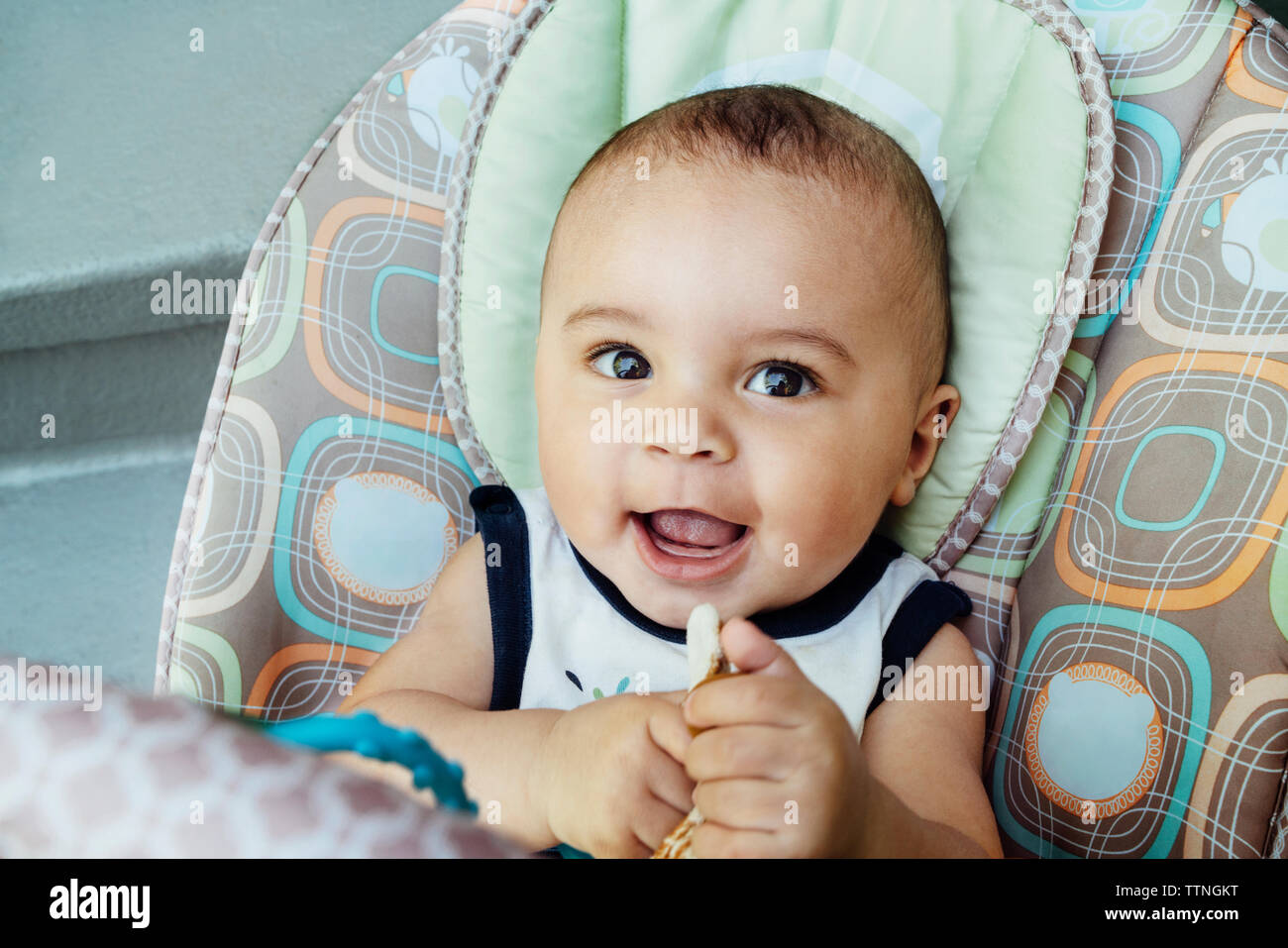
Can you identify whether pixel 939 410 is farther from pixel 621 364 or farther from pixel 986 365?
pixel 621 364

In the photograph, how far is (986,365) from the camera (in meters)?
0.82

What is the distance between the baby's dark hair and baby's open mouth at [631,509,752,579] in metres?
0.21

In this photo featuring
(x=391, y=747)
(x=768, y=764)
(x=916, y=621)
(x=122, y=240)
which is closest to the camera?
(x=391, y=747)

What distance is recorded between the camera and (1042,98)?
0.81 m

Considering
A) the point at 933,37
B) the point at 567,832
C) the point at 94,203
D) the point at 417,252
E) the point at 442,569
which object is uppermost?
the point at 94,203

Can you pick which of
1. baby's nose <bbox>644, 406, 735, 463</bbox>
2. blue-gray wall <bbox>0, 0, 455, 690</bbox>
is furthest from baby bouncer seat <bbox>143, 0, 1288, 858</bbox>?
blue-gray wall <bbox>0, 0, 455, 690</bbox>

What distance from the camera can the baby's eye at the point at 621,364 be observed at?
73cm

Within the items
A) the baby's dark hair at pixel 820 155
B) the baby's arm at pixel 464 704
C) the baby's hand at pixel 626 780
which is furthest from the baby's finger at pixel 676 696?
the baby's dark hair at pixel 820 155

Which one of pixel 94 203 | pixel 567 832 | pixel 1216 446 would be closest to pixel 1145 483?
pixel 1216 446

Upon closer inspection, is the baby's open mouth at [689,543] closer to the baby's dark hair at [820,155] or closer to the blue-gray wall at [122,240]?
the baby's dark hair at [820,155]

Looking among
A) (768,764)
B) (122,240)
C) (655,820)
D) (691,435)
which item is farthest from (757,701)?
(122,240)

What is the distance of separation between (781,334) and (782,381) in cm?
4

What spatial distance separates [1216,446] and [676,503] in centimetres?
39

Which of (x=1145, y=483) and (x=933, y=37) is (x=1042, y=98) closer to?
(x=933, y=37)
